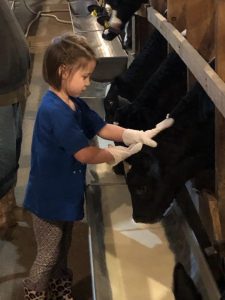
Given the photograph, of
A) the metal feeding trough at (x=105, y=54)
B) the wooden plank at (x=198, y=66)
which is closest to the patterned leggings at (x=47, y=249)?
the wooden plank at (x=198, y=66)

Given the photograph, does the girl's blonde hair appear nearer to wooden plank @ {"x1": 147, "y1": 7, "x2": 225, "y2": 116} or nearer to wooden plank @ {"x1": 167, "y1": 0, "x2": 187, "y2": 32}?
wooden plank @ {"x1": 147, "y1": 7, "x2": 225, "y2": 116}

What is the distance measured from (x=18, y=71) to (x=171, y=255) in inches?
30.3

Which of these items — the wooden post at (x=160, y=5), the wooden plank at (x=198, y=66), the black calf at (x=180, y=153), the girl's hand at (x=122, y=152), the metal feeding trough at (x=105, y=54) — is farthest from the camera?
the metal feeding trough at (x=105, y=54)

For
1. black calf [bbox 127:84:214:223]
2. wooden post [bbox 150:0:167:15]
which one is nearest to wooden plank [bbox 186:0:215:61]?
black calf [bbox 127:84:214:223]

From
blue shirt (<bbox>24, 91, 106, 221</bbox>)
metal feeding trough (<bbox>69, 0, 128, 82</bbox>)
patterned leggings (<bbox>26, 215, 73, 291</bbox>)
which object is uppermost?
blue shirt (<bbox>24, 91, 106, 221</bbox>)

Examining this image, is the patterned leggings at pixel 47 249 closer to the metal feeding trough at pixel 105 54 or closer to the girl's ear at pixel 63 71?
the girl's ear at pixel 63 71

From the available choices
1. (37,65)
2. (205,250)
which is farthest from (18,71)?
(37,65)

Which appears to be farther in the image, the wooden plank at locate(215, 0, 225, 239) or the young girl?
the young girl

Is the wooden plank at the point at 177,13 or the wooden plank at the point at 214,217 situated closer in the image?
the wooden plank at the point at 214,217

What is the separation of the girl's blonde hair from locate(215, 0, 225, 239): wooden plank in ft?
1.29

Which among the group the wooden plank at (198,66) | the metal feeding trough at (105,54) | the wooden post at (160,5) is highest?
the wooden plank at (198,66)

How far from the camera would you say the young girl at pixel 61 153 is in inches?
57.9

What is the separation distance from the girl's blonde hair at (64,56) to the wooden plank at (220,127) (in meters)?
0.39

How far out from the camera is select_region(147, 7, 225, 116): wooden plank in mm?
1161
